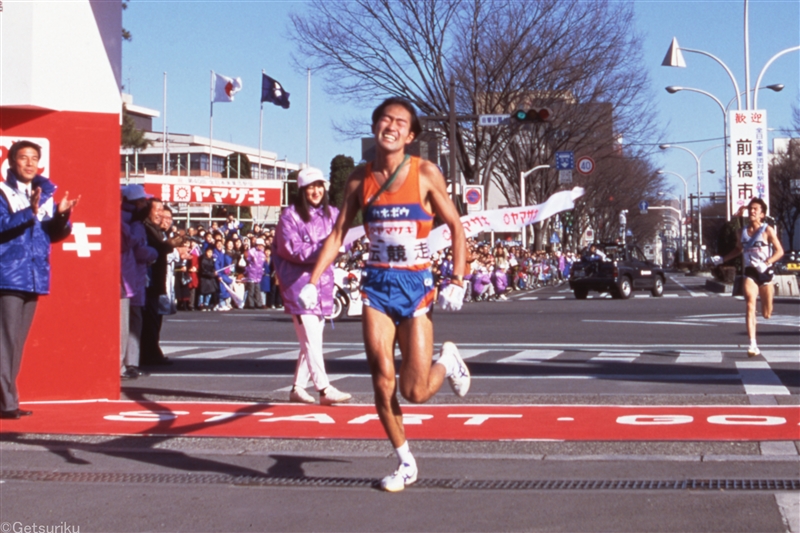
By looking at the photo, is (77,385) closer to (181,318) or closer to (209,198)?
(181,318)

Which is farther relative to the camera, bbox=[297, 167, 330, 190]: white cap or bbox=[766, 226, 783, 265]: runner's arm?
bbox=[766, 226, 783, 265]: runner's arm

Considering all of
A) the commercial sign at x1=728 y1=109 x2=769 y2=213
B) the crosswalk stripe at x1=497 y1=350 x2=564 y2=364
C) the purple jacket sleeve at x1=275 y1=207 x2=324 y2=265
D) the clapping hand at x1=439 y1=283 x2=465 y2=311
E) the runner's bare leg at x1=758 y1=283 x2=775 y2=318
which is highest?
the commercial sign at x1=728 y1=109 x2=769 y2=213

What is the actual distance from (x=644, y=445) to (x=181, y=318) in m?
17.4

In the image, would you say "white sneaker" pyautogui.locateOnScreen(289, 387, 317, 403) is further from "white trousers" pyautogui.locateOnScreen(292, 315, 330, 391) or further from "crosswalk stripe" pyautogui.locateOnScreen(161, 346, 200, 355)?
"crosswalk stripe" pyautogui.locateOnScreen(161, 346, 200, 355)

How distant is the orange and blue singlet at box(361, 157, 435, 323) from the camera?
583 cm

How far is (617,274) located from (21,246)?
27.9 m

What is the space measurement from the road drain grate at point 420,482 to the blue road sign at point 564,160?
131 feet

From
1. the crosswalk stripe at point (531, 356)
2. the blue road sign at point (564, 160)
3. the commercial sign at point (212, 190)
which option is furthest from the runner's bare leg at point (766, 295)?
the commercial sign at point (212, 190)

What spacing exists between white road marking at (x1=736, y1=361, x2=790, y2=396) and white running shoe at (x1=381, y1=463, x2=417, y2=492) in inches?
179

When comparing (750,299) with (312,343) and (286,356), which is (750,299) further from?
(312,343)

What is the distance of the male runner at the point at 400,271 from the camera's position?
5.83 metres

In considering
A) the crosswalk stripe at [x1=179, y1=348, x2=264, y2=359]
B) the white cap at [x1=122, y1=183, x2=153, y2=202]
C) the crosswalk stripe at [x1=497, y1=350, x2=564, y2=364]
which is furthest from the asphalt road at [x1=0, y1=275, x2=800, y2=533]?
the crosswalk stripe at [x1=179, y1=348, x2=264, y2=359]

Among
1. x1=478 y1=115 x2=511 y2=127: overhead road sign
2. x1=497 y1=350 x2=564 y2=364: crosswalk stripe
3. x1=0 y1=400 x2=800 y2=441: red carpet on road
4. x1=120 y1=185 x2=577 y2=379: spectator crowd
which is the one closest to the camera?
x1=0 y1=400 x2=800 y2=441: red carpet on road

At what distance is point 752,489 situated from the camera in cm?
586
